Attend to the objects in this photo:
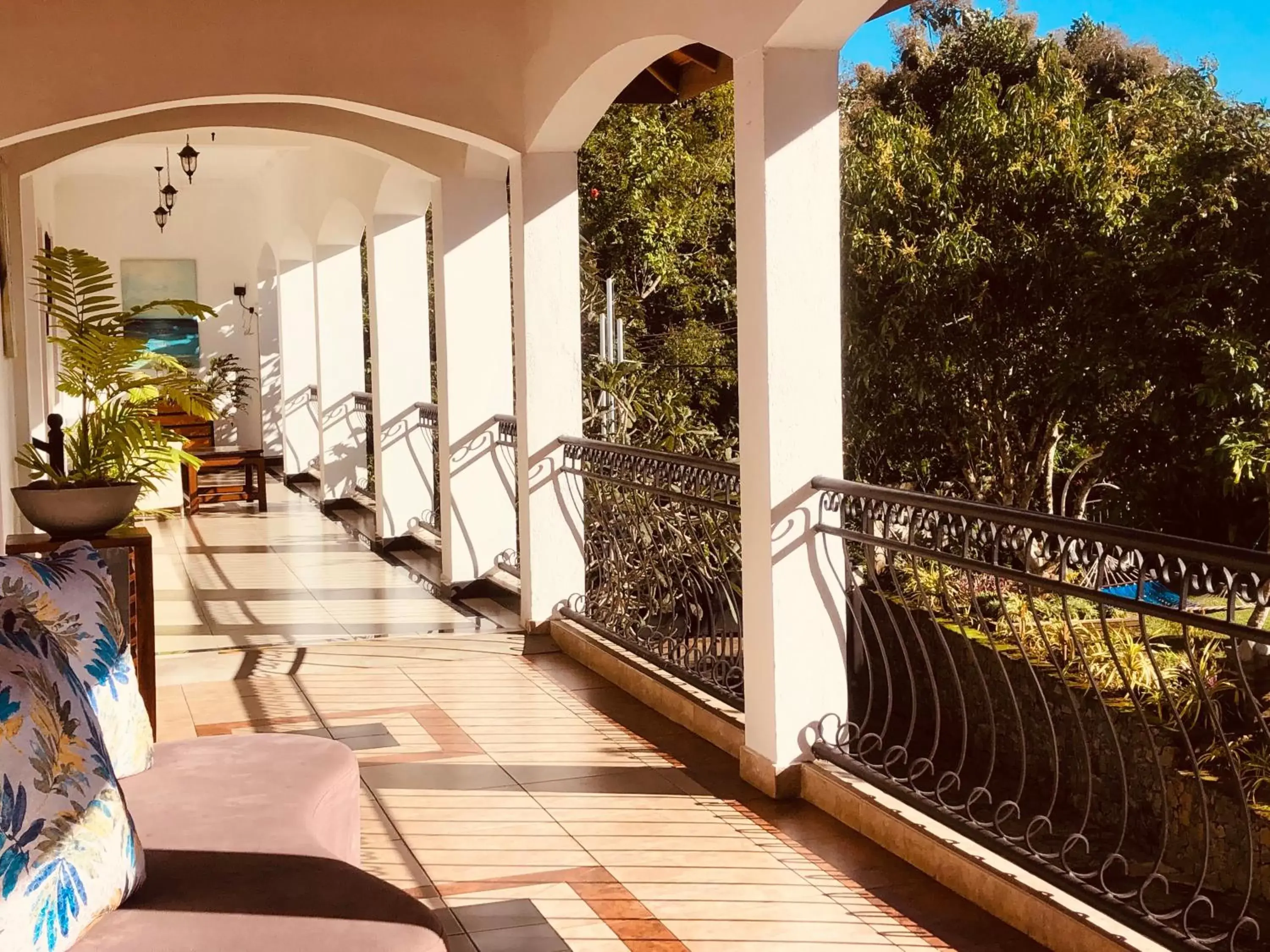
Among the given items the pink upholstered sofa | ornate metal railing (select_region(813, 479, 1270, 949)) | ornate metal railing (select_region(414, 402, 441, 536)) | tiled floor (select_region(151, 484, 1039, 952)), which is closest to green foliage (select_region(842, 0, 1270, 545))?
ornate metal railing (select_region(813, 479, 1270, 949))

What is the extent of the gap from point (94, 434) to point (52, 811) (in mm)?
2973

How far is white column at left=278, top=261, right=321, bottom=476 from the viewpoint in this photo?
44.3ft

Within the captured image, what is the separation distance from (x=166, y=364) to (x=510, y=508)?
2164 millimetres

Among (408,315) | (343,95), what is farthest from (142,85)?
(408,315)

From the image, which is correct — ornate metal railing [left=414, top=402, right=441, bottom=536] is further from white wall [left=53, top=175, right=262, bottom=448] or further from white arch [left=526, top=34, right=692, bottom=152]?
white wall [left=53, top=175, right=262, bottom=448]

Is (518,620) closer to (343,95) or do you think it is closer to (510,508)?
(510,508)

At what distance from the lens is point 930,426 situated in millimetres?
12148

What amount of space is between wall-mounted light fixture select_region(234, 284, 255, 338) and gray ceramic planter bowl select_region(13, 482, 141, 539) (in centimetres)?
1088

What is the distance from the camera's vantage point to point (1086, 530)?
2889 mm

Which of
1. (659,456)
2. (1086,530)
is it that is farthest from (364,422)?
(1086,530)

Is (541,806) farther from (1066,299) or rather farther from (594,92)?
(1066,299)

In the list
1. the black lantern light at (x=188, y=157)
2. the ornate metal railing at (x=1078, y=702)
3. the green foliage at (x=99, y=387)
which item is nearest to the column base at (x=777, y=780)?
the ornate metal railing at (x=1078, y=702)

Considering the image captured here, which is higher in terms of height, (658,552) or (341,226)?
(341,226)

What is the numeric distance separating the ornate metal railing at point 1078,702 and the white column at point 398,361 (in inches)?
133
